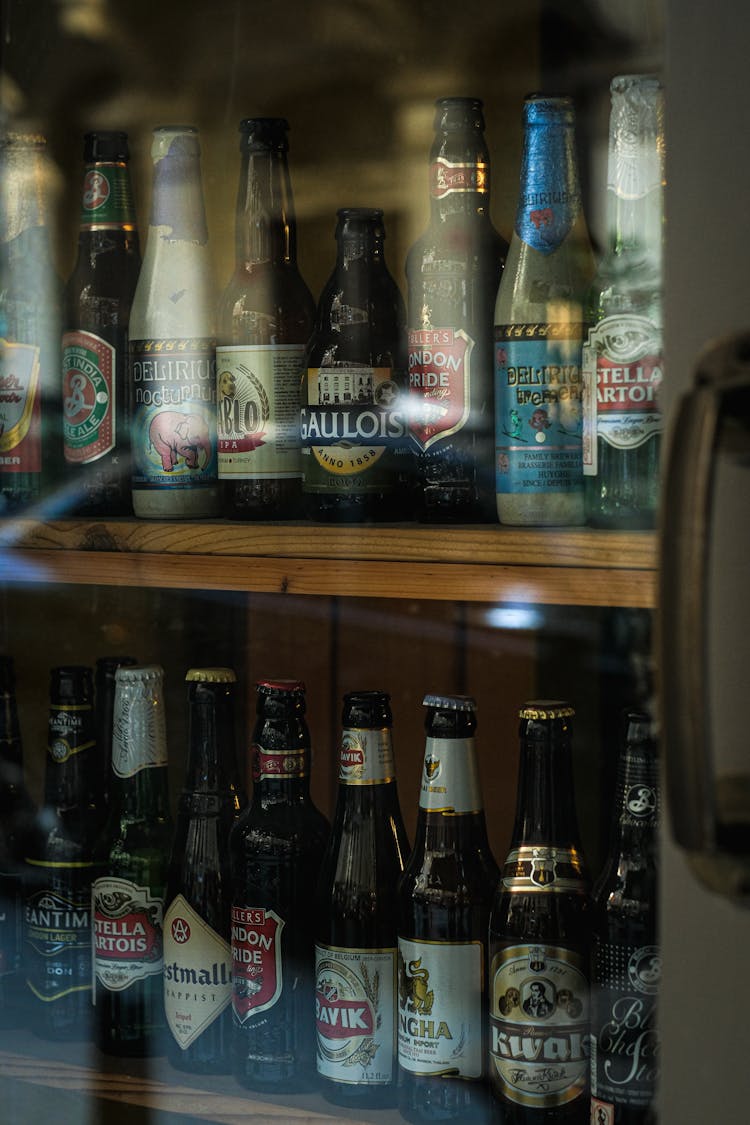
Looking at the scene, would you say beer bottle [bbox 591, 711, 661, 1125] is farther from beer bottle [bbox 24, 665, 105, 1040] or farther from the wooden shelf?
beer bottle [bbox 24, 665, 105, 1040]

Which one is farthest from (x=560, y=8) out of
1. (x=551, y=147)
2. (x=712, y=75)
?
(x=712, y=75)

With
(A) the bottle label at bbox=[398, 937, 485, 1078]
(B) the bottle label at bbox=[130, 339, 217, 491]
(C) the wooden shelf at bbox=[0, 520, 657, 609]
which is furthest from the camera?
(B) the bottle label at bbox=[130, 339, 217, 491]

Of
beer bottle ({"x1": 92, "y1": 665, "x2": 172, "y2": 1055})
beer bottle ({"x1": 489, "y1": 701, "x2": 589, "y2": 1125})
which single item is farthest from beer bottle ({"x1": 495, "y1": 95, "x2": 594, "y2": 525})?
beer bottle ({"x1": 92, "y1": 665, "x2": 172, "y2": 1055})

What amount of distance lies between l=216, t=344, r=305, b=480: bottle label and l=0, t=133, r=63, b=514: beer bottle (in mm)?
194

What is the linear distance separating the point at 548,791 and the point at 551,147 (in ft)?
1.47

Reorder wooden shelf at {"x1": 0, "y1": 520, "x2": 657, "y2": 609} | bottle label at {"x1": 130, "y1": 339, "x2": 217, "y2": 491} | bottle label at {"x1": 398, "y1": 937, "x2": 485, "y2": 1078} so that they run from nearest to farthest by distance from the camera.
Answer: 1. wooden shelf at {"x1": 0, "y1": 520, "x2": 657, "y2": 609}
2. bottle label at {"x1": 398, "y1": 937, "x2": 485, "y2": 1078}
3. bottle label at {"x1": 130, "y1": 339, "x2": 217, "y2": 491}

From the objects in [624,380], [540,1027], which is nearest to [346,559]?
[624,380]

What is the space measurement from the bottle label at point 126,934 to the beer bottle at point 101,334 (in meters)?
0.31

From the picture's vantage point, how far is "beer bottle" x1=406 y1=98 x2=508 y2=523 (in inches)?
38.5

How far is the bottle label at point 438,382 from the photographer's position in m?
0.98

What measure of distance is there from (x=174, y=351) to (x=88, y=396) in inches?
3.8

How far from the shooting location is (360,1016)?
1.00 metres

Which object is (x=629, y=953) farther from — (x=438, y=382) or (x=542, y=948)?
(x=438, y=382)

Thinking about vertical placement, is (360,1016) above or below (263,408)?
below
